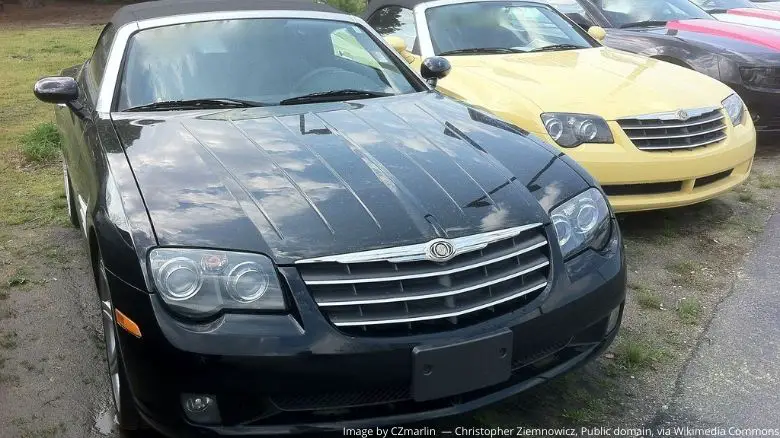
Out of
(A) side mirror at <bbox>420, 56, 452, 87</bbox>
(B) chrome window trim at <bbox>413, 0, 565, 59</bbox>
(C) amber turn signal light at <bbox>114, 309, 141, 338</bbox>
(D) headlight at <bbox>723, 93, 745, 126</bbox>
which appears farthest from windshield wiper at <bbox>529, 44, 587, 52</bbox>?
(C) amber turn signal light at <bbox>114, 309, 141, 338</bbox>

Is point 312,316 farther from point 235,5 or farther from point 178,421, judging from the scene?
point 235,5

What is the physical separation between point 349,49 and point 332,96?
1.73 ft

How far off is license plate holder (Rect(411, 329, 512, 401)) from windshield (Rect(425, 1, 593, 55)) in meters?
3.51

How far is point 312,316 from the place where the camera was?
2102 millimetres

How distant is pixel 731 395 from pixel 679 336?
0.48 m

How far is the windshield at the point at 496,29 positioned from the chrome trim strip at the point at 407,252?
10.8ft

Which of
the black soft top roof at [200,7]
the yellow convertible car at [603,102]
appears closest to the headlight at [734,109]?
the yellow convertible car at [603,102]

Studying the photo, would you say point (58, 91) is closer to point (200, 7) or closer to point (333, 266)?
point (200, 7)

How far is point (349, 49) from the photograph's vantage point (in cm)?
390

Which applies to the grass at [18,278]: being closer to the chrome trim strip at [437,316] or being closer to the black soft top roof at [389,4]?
the chrome trim strip at [437,316]

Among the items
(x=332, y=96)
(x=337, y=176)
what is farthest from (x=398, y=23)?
(x=337, y=176)

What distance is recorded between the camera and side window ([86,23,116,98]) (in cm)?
361

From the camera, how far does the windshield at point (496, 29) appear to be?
215 inches

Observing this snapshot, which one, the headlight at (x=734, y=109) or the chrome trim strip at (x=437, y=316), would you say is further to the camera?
the headlight at (x=734, y=109)
